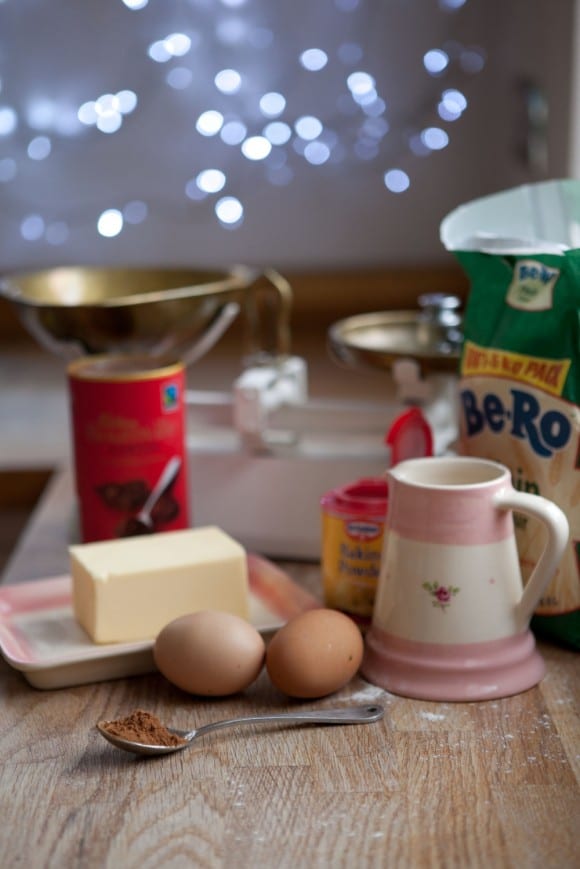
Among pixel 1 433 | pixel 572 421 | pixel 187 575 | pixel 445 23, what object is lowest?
pixel 1 433

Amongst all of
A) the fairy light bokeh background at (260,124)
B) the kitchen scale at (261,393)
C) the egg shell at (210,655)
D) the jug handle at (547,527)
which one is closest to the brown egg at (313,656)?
the egg shell at (210,655)

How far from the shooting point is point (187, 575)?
887 millimetres

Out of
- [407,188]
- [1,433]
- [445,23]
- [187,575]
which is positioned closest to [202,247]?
[407,188]

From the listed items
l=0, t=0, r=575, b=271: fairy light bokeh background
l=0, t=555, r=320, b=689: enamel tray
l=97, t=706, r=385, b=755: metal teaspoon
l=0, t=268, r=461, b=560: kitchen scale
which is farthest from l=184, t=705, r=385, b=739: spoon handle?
l=0, t=0, r=575, b=271: fairy light bokeh background

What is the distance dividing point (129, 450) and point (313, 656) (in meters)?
0.33

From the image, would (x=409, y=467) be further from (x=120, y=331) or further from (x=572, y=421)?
(x=120, y=331)

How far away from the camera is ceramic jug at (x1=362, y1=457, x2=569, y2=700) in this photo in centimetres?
80

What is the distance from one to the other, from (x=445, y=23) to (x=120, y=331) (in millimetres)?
1731

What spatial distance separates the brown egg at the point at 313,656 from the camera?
0.79 m

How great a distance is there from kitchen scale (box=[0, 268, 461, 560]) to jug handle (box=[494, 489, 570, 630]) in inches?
8.8

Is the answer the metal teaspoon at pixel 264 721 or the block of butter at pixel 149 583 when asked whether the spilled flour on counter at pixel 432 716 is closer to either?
the metal teaspoon at pixel 264 721

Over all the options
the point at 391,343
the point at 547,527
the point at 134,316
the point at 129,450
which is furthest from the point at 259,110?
the point at 547,527

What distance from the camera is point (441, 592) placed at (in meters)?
0.80

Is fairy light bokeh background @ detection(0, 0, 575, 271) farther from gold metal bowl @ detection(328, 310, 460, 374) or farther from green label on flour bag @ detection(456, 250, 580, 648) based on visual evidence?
green label on flour bag @ detection(456, 250, 580, 648)
